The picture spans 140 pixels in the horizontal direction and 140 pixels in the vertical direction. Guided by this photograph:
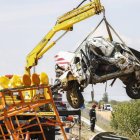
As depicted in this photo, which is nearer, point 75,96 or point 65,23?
point 75,96

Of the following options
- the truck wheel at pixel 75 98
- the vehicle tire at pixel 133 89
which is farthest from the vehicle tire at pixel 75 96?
the vehicle tire at pixel 133 89

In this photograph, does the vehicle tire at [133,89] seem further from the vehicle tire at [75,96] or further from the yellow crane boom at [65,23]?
the yellow crane boom at [65,23]

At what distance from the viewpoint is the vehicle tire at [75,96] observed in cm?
1372

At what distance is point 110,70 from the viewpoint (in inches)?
521

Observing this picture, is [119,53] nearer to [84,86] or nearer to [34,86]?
[84,86]

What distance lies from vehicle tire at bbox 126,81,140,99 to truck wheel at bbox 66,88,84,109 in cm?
113

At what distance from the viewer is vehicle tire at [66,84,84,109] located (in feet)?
45.0

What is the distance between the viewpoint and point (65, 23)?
68.2ft

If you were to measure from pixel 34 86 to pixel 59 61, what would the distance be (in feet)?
16.7

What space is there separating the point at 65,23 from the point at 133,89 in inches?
315

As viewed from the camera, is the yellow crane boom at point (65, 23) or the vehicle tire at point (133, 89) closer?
the vehicle tire at point (133, 89)

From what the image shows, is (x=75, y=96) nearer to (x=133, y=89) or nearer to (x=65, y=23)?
(x=133, y=89)

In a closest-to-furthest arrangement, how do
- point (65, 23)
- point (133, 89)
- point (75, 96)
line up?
point (133, 89) → point (75, 96) → point (65, 23)

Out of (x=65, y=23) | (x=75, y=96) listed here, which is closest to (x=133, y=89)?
(x=75, y=96)
